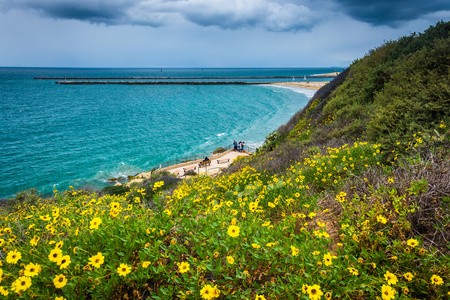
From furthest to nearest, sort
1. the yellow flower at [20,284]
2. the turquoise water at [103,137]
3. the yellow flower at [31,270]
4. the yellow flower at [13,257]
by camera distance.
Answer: the turquoise water at [103,137]
the yellow flower at [13,257]
the yellow flower at [31,270]
the yellow flower at [20,284]

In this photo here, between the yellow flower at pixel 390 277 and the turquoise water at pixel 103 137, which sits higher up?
the yellow flower at pixel 390 277

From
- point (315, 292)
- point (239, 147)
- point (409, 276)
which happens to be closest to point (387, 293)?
point (409, 276)

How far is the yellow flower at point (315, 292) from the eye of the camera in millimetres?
1818

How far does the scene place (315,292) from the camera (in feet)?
6.21

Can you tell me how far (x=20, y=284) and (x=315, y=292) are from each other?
2430 mm

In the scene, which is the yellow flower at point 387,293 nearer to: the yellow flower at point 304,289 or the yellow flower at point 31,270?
the yellow flower at point 304,289

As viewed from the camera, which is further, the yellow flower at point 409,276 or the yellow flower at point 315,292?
the yellow flower at point 409,276

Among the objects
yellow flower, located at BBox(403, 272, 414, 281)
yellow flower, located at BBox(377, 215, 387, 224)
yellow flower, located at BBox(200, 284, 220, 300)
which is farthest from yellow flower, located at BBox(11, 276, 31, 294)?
yellow flower, located at BBox(377, 215, 387, 224)

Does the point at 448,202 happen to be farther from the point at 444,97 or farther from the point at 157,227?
the point at 444,97

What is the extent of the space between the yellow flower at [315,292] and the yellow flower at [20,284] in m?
2.28

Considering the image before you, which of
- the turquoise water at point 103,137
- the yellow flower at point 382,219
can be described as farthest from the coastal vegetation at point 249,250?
the turquoise water at point 103,137

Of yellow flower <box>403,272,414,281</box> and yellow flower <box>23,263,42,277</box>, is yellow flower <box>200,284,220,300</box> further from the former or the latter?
yellow flower <box>403,272,414,281</box>

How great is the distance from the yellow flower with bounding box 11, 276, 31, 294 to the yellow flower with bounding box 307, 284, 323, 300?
2.28 m

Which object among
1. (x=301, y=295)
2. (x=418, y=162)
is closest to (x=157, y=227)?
(x=301, y=295)
